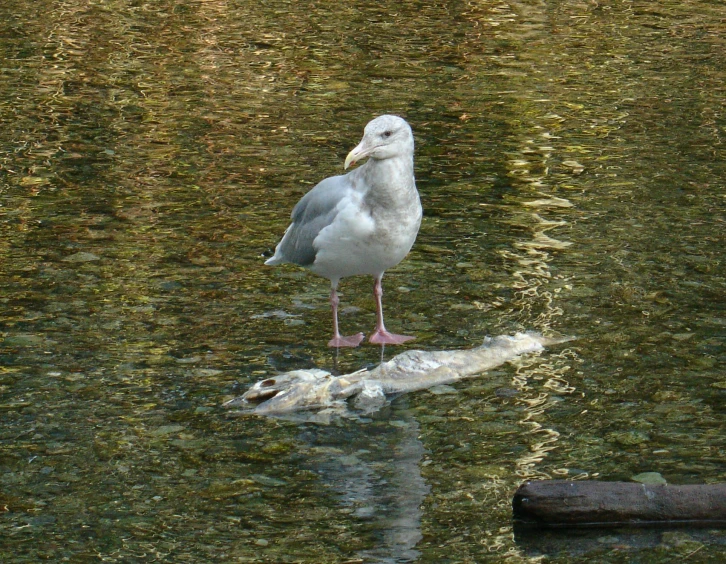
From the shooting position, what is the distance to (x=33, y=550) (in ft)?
16.1

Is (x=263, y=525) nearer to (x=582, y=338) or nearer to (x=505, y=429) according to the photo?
(x=505, y=429)

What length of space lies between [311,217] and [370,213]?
58 centimetres

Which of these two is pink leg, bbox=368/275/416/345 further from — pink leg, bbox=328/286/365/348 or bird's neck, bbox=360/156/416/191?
bird's neck, bbox=360/156/416/191

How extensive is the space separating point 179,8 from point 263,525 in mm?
13666

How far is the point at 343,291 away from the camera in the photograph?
8.17 meters

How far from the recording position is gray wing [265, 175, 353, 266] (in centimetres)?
703

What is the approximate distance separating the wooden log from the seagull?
2.25 m

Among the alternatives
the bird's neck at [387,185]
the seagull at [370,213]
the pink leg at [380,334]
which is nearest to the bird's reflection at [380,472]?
the pink leg at [380,334]

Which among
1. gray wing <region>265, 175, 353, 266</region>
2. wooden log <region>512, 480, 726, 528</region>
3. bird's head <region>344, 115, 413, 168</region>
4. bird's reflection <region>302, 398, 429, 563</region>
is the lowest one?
bird's reflection <region>302, 398, 429, 563</region>

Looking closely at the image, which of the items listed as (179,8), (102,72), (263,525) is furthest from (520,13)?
(263,525)

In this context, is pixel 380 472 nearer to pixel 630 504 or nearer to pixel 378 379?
pixel 378 379

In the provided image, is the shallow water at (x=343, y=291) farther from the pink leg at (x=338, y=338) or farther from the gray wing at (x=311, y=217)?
the gray wing at (x=311, y=217)

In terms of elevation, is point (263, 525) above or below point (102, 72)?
below

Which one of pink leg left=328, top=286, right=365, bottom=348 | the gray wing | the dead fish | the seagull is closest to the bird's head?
the seagull
